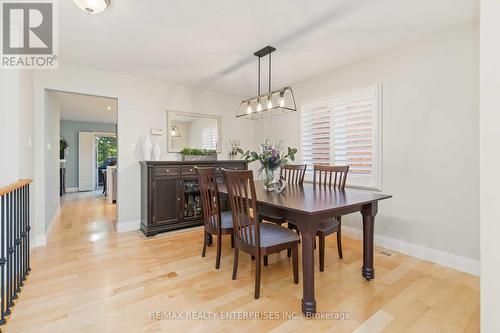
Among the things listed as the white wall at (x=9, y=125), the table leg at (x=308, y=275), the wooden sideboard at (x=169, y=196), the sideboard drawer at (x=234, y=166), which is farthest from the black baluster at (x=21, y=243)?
the sideboard drawer at (x=234, y=166)

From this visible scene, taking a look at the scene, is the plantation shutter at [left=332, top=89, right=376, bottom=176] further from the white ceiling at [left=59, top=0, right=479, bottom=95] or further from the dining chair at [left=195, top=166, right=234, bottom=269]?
the dining chair at [left=195, top=166, right=234, bottom=269]

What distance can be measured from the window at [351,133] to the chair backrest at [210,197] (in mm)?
1951

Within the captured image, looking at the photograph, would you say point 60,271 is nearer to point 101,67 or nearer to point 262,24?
point 101,67

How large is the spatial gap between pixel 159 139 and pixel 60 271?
2.22 meters

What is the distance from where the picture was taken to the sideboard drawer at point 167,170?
349cm

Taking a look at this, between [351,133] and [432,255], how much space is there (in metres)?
1.68

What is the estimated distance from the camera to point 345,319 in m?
1.69

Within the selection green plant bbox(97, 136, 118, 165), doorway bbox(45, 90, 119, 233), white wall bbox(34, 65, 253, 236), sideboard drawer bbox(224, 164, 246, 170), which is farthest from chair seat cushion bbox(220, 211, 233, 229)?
green plant bbox(97, 136, 118, 165)

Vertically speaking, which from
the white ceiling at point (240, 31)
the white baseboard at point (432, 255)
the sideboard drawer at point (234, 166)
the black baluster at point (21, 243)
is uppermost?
the white ceiling at point (240, 31)

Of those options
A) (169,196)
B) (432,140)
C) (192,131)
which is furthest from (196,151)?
(432,140)

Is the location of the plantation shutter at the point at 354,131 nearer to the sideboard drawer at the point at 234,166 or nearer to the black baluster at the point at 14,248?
the sideboard drawer at the point at 234,166

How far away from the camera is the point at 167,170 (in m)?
3.56

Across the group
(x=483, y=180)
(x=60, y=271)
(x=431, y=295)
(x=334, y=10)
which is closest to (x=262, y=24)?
(x=334, y=10)

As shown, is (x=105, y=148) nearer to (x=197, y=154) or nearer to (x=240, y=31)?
(x=197, y=154)
